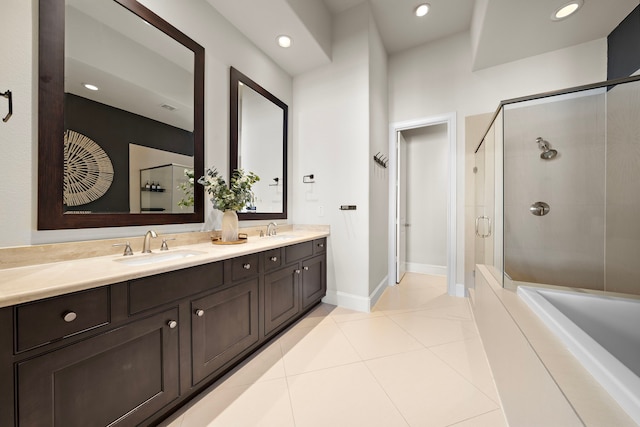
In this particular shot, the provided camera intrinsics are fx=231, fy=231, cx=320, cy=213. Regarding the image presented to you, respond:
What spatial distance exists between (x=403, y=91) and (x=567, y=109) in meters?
1.67

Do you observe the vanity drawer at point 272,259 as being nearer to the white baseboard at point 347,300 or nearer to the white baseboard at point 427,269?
the white baseboard at point 347,300

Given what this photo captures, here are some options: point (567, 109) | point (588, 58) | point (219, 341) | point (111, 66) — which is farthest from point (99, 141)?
point (588, 58)

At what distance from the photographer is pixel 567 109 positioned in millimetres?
2039

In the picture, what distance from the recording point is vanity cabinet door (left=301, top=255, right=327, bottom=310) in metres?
2.20

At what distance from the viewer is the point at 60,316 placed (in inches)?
30.8

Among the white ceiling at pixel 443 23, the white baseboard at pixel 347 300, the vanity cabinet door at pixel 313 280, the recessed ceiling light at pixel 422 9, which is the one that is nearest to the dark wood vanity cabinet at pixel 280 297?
the vanity cabinet door at pixel 313 280

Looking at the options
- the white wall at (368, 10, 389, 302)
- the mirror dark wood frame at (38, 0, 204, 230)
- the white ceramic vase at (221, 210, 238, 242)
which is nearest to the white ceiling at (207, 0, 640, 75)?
the white wall at (368, 10, 389, 302)

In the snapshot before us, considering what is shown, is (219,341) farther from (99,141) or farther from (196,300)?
(99,141)

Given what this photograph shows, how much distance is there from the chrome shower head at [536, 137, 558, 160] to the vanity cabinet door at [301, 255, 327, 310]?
7.71ft

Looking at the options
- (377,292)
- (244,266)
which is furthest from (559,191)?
(244,266)

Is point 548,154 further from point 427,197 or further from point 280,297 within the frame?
point 280,297

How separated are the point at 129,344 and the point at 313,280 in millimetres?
1578

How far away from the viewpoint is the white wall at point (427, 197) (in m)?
3.67

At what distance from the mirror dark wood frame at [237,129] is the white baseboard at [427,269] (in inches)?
96.6
